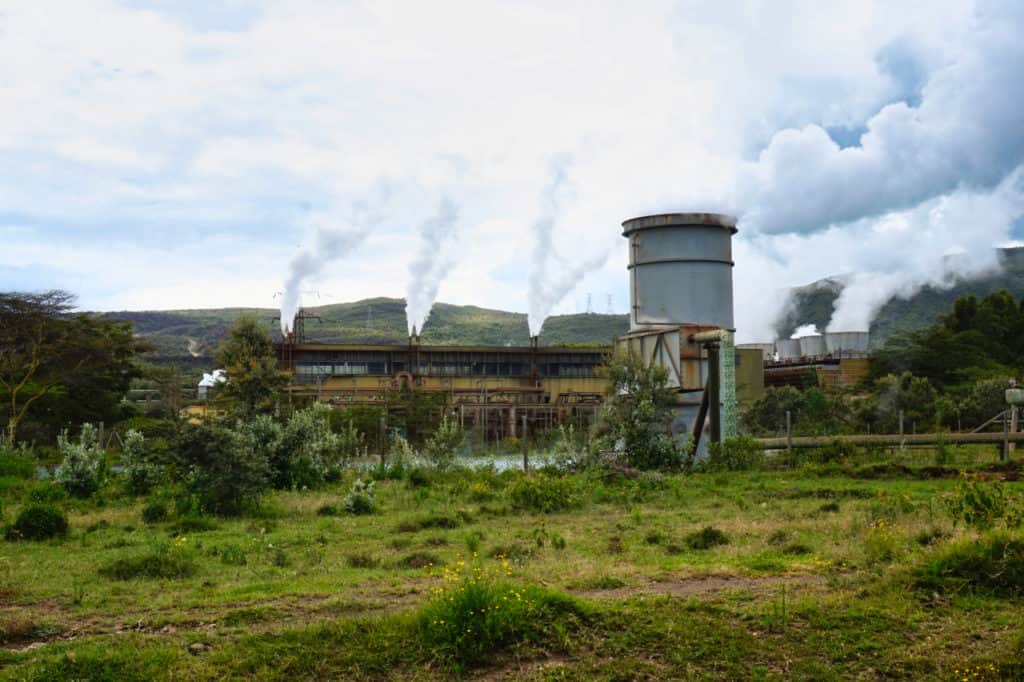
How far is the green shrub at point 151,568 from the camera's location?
11078mm

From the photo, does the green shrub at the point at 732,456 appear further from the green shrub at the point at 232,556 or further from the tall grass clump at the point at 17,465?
the tall grass clump at the point at 17,465

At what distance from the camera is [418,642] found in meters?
7.94

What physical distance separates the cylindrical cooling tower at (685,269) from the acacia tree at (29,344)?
25267 millimetres

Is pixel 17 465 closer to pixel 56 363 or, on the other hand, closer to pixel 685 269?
pixel 685 269

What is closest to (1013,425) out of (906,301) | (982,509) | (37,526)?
(982,509)

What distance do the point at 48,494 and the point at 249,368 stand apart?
468 cm

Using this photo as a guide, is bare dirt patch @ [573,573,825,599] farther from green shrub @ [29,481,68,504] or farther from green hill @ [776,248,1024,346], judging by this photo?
green hill @ [776,248,1024,346]

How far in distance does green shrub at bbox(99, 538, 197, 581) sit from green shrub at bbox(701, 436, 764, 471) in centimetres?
1476

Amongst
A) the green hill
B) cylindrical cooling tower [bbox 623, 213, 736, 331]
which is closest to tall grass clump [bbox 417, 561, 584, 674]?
cylindrical cooling tower [bbox 623, 213, 736, 331]

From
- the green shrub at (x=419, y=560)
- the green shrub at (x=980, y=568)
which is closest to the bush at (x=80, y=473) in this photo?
the green shrub at (x=419, y=560)

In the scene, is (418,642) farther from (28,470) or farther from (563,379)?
(563,379)

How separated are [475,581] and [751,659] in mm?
2363

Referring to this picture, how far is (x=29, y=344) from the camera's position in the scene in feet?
136

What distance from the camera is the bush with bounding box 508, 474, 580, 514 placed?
17.7 m
